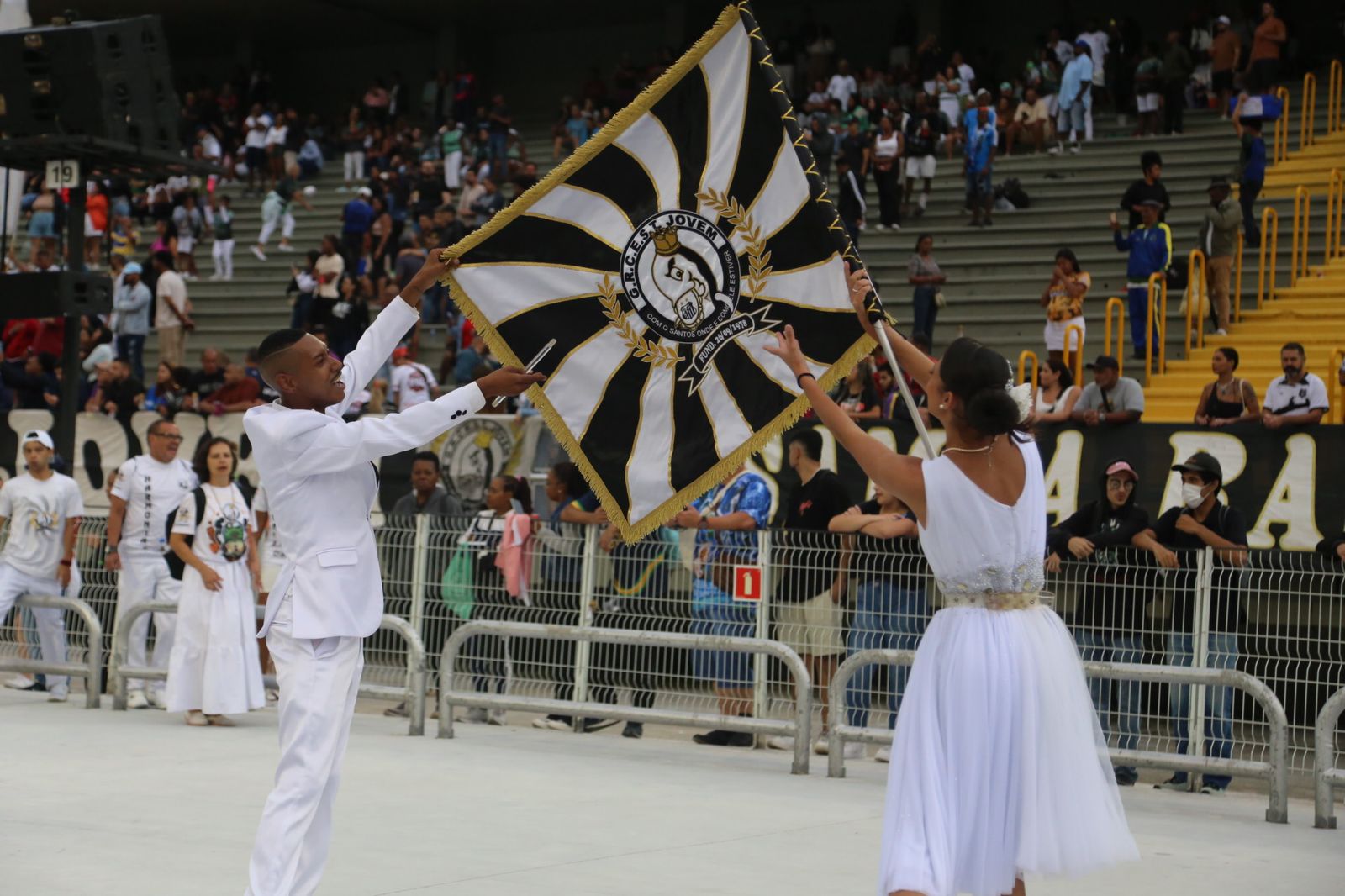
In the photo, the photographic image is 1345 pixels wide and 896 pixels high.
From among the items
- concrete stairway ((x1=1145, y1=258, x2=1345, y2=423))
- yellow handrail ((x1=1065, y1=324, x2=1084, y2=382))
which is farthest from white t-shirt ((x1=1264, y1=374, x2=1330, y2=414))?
concrete stairway ((x1=1145, y1=258, x2=1345, y2=423))

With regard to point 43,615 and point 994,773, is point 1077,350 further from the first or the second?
point 994,773

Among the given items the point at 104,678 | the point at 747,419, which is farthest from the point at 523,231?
the point at 104,678

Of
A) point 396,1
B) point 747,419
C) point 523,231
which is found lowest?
point 747,419

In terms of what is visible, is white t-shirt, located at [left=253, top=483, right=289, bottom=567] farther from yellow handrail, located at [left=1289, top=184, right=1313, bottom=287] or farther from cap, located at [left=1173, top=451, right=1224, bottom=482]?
yellow handrail, located at [left=1289, top=184, right=1313, bottom=287]

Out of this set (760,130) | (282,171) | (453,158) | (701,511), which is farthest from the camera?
(282,171)

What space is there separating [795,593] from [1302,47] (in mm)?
18359

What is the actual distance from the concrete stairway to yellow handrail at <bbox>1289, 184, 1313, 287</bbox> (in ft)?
0.48

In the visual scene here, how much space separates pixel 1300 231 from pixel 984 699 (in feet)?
50.2

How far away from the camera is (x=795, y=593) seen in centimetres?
1008

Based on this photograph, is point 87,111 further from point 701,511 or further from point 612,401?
point 612,401

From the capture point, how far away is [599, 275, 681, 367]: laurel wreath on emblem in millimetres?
7289

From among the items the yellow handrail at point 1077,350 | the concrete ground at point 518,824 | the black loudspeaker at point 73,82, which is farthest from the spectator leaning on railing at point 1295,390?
the black loudspeaker at point 73,82

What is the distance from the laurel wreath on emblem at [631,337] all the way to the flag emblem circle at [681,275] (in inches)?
2.4

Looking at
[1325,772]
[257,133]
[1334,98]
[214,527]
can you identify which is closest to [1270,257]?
[1334,98]
